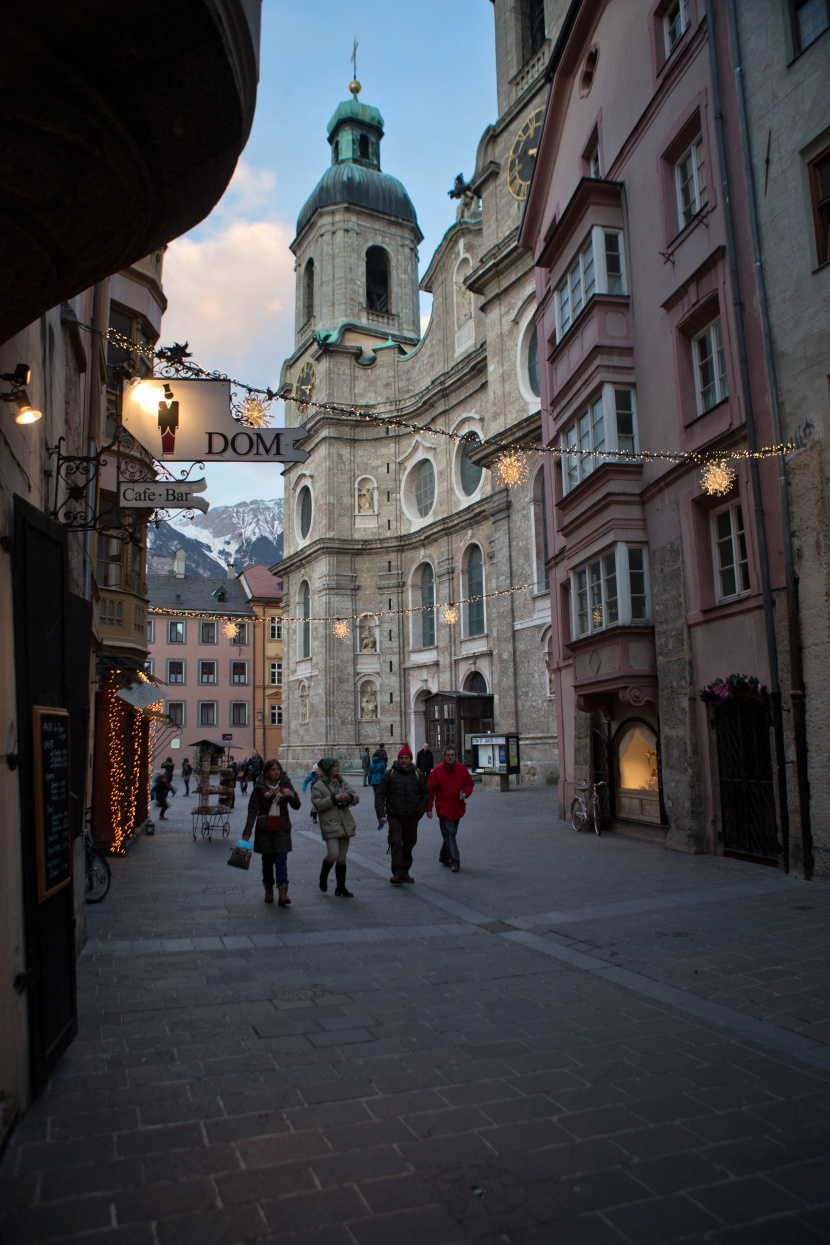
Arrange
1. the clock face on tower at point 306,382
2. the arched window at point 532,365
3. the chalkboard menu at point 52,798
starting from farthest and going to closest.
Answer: the clock face on tower at point 306,382 → the arched window at point 532,365 → the chalkboard menu at point 52,798

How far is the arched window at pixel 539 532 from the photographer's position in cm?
3416

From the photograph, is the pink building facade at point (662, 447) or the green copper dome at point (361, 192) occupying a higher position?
the green copper dome at point (361, 192)

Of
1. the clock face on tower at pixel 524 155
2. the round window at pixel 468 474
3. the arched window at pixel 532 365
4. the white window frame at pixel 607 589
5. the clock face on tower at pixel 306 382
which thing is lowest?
the white window frame at pixel 607 589

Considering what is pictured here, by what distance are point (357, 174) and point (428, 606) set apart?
29986mm

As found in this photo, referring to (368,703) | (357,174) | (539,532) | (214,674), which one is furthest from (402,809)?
(357,174)

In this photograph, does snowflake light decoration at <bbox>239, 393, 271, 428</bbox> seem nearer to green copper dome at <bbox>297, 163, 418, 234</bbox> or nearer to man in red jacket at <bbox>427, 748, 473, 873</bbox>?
man in red jacket at <bbox>427, 748, 473, 873</bbox>

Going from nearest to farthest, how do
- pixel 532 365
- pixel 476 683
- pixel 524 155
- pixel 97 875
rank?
1. pixel 97 875
2. pixel 524 155
3. pixel 532 365
4. pixel 476 683

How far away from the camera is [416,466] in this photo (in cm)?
4709

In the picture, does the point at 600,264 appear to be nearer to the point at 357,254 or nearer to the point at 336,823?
the point at 336,823

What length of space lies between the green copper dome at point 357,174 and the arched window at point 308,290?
9.92ft

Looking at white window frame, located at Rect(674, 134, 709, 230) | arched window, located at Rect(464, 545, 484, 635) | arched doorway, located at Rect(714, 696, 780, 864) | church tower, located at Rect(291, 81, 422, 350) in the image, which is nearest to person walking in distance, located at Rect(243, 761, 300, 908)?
arched doorway, located at Rect(714, 696, 780, 864)

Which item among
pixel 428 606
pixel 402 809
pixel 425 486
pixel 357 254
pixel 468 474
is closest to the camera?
pixel 402 809

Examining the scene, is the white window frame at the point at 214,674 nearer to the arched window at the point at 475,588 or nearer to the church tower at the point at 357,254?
the church tower at the point at 357,254

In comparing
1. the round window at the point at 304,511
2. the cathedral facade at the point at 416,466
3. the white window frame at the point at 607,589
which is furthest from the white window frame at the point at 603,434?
the round window at the point at 304,511
